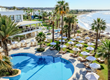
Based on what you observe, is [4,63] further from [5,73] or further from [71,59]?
[71,59]

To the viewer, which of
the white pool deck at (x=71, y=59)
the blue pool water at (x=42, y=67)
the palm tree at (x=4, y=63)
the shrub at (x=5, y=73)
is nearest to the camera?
the palm tree at (x=4, y=63)

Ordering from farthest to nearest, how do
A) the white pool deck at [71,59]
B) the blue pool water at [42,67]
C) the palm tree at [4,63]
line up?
the blue pool water at [42,67] → the white pool deck at [71,59] → the palm tree at [4,63]

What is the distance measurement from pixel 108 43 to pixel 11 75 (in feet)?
41.8

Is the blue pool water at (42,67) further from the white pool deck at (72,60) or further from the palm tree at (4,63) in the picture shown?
the palm tree at (4,63)

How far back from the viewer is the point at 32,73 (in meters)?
16.5

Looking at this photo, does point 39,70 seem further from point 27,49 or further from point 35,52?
point 27,49

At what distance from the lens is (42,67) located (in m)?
18.3

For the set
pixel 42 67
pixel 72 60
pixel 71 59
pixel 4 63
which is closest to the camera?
pixel 4 63

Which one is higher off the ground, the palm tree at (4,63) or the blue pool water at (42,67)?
the palm tree at (4,63)

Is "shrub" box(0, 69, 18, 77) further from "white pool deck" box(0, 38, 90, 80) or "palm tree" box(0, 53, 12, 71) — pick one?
"white pool deck" box(0, 38, 90, 80)

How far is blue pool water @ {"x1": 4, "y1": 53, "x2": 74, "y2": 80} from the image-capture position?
15.7 metres

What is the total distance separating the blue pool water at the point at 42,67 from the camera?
15672mm

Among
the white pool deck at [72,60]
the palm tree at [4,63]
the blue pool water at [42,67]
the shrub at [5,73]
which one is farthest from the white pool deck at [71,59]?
the palm tree at [4,63]

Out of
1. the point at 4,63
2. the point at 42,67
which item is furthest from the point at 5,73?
the point at 4,63
